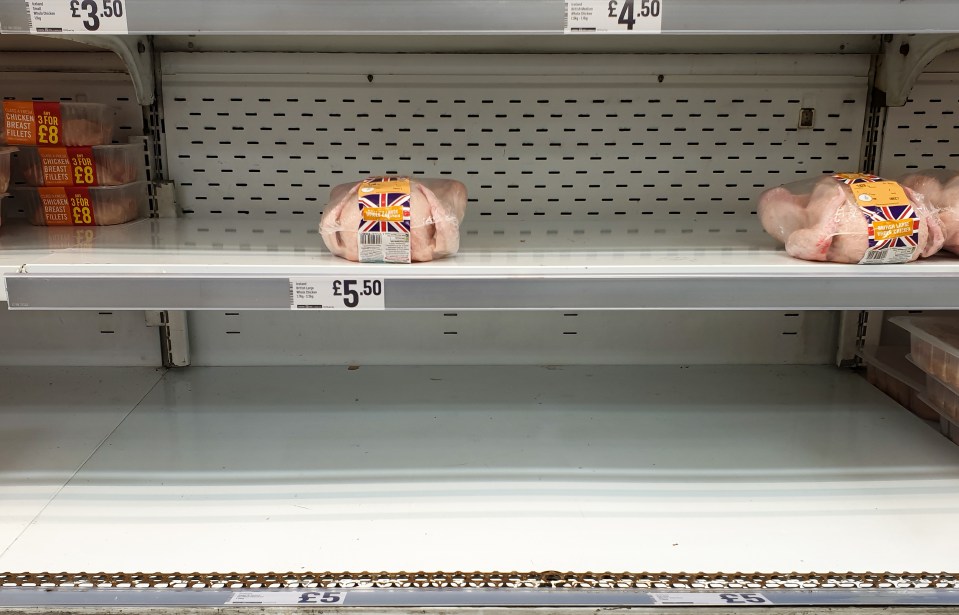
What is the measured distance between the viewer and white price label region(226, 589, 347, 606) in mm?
1065

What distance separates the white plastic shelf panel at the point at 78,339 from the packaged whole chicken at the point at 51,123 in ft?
1.68

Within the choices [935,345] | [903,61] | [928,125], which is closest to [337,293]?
[935,345]

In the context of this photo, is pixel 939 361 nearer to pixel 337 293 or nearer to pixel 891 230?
pixel 891 230

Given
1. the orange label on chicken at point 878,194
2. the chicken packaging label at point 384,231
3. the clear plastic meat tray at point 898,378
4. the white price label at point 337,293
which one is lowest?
the clear plastic meat tray at point 898,378

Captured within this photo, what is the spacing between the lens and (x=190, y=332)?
6.31 ft

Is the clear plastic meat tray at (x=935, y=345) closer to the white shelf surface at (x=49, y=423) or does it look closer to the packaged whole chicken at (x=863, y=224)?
the packaged whole chicken at (x=863, y=224)

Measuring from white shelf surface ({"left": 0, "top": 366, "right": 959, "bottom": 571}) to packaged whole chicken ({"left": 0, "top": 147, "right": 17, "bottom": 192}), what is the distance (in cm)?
56

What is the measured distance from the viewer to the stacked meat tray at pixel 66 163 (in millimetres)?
1541

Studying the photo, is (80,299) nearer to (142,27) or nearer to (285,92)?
(142,27)

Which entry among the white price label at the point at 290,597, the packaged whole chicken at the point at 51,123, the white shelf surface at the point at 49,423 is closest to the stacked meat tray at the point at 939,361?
the white price label at the point at 290,597

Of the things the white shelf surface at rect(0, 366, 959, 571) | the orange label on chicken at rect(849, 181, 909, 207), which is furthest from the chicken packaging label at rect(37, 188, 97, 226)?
the orange label on chicken at rect(849, 181, 909, 207)

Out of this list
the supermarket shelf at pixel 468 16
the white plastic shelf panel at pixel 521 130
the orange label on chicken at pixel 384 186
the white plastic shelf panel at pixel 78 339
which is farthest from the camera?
the white plastic shelf panel at pixel 78 339

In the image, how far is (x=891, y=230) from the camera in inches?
47.9

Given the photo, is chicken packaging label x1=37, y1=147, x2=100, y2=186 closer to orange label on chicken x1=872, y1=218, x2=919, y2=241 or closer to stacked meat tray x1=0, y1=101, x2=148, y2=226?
stacked meat tray x1=0, y1=101, x2=148, y2=226
